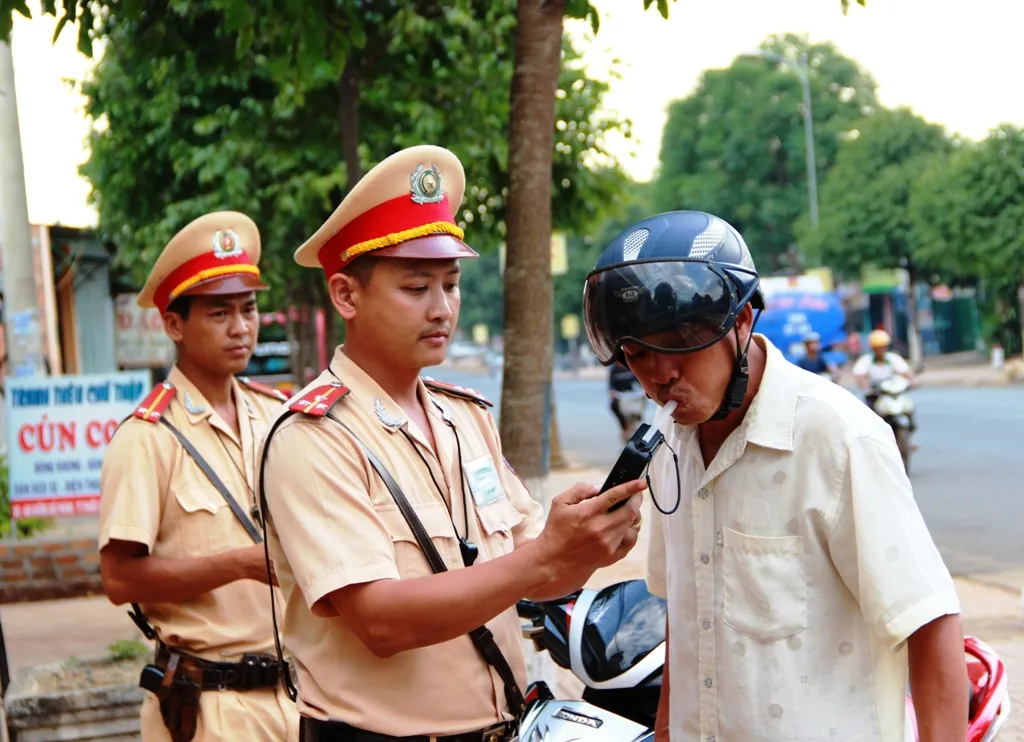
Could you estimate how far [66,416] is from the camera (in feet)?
29.5

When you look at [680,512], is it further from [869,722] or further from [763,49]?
[763,49]

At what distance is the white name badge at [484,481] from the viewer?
97.4 inches

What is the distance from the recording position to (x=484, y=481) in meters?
2.51

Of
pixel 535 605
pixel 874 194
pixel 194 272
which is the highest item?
pixel 874 194

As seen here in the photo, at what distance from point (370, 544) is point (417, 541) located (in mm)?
145

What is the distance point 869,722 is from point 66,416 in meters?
7.86

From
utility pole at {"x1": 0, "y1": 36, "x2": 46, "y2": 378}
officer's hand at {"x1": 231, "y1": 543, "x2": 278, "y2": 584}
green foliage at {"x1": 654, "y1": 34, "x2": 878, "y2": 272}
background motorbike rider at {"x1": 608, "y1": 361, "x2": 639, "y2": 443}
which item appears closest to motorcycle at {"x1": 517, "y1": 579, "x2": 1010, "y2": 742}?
Result: officer's hand at {"x1": 231, "y1": 543, "x2": 278, "y2": 584}

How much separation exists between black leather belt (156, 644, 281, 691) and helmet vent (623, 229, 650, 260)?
1809 millimetres

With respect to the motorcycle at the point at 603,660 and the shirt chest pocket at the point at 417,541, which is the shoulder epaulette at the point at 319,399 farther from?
the motorcycle at the point at 603,660

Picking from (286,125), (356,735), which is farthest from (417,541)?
(286,125)

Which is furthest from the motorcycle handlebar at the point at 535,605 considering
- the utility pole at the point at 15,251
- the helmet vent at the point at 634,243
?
the utility pole at the point at 15,251

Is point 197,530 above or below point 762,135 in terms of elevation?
below

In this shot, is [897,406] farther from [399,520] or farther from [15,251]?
[399,520]

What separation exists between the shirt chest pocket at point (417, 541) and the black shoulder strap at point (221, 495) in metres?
1.30
